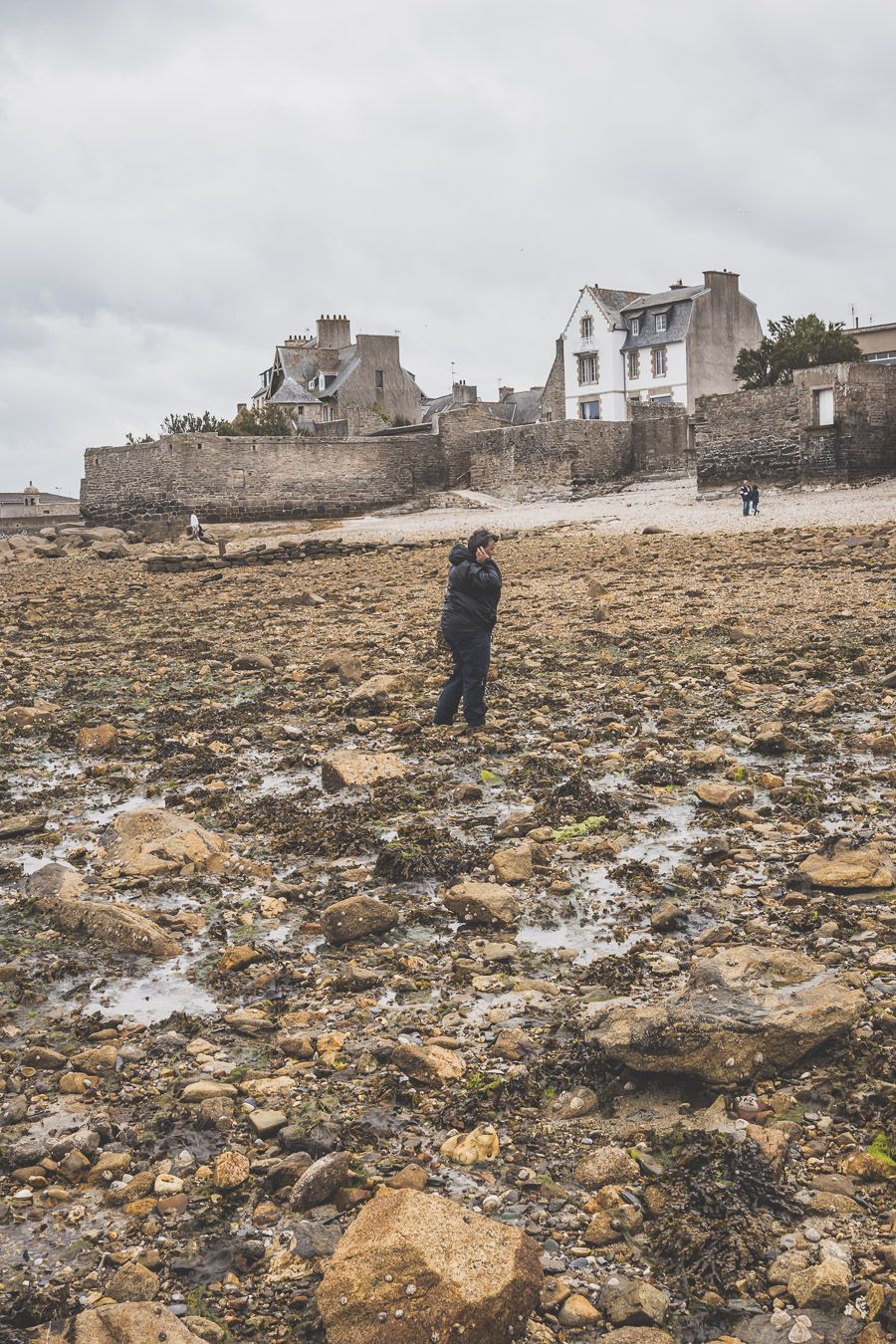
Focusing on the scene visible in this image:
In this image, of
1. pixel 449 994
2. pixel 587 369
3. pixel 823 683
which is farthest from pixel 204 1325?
pixel 587 369

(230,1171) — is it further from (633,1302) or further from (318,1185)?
(633,1302)

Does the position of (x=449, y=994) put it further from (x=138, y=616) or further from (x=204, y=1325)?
(x=138, y=616)

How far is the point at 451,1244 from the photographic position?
302 cm

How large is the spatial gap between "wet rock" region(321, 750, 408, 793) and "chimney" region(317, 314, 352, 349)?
214ft

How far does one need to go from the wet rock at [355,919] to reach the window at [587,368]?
186 feet

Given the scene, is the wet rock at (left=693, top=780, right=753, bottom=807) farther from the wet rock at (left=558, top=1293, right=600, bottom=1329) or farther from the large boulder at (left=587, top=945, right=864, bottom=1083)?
the wet rock at (left=558, top=1293, right=600, bottom=1329)

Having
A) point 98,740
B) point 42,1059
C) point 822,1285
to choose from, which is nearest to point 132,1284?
point 42,1059

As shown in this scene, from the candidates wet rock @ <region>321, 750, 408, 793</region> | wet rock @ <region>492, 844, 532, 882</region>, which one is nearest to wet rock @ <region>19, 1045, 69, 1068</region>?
wet rock @ <region>492, 844, 532, 882</region>

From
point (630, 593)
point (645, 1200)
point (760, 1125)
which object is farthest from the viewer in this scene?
point (630, 593)

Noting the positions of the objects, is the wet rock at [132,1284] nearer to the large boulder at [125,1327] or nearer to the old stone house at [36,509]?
the large boulder at [125,1327]

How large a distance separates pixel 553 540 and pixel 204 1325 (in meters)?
23.1

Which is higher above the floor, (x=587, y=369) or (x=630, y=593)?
(x=587, y=369)

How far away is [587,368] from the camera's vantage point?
198 feet

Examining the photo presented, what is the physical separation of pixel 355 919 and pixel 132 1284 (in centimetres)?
257
